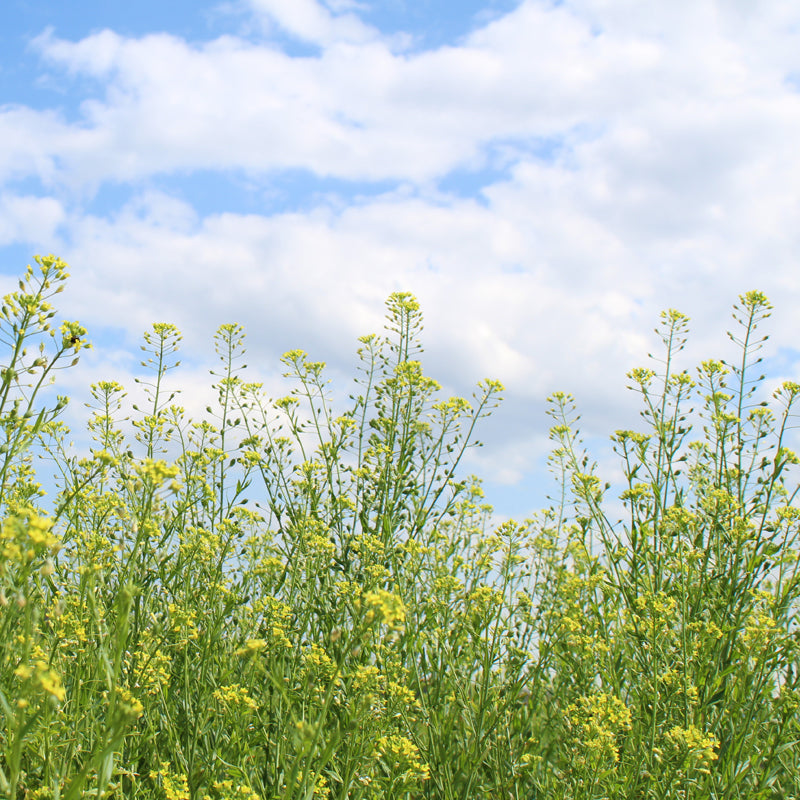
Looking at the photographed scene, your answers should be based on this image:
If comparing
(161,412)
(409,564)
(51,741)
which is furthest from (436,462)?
(51,741)

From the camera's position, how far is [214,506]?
14.9 feet

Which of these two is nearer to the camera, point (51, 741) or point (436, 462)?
point (51, 741)

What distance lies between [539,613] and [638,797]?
1.31m

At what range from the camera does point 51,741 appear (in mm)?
2369

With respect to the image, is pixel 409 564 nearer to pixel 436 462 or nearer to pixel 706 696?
pixel 436 462

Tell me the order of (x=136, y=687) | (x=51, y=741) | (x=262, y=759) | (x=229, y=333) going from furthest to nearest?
1. (x=229, y=333)
2. (x=262, y=759)
3. (x=136, y=687)
4. (x=51, y=741)

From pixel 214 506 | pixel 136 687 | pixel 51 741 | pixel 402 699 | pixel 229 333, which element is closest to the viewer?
pixel 51 741

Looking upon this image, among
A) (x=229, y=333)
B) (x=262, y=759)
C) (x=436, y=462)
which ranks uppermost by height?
(x=229, y=333)

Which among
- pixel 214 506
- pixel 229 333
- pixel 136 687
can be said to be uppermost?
pixel 229 333

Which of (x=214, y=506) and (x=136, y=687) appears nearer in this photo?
(x=136, y=687)

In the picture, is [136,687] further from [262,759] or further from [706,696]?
[706,696]

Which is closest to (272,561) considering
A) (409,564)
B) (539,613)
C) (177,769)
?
(409,564)

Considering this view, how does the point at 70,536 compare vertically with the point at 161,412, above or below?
below

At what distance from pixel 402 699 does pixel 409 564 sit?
Result: 3.63 feet
